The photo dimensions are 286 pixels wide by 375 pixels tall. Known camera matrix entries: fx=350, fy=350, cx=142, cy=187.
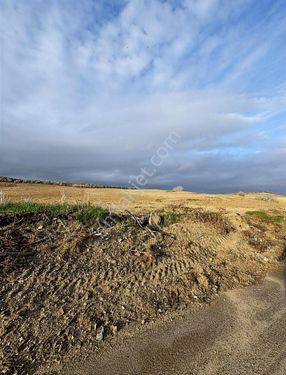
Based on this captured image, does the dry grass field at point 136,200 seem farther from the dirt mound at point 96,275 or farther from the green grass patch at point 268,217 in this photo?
the dirt mound at point 96,275

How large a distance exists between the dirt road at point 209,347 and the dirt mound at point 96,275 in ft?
1.06

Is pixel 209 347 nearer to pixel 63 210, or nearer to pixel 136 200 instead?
pixel 63 210

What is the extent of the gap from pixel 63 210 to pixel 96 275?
89.6 inches

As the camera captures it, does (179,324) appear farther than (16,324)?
Yes

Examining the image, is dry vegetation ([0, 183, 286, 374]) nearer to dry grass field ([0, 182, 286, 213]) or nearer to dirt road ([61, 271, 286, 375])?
dirt road ([61, 271, 286, 375])

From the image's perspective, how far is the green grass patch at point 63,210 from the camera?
743cm

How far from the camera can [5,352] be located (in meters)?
4.12

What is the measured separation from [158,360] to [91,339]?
91cm

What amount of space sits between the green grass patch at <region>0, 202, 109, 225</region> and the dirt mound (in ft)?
0.73

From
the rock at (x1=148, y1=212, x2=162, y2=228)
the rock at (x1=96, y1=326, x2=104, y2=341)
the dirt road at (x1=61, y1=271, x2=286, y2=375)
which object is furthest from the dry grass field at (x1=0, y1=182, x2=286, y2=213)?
the rock at (x1=96, y1=326, x2=104, y2=341)

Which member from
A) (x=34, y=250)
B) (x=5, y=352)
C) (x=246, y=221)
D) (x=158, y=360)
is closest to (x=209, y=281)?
(x=158, y=360)

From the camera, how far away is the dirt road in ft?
13.4

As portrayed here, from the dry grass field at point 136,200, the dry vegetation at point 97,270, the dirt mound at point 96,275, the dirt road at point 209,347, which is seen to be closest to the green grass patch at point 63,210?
the dry vegetation at point 97,270

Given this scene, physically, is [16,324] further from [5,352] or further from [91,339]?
[91,339]
